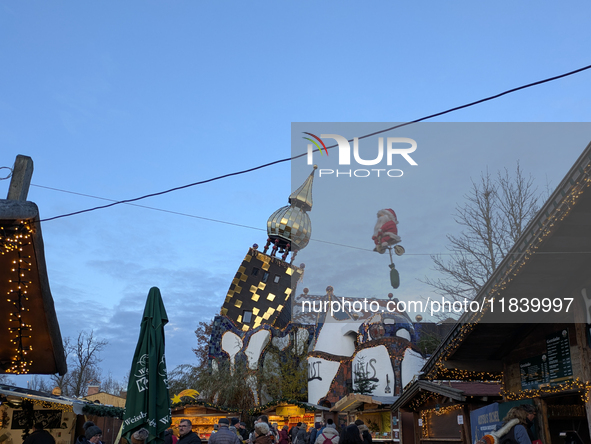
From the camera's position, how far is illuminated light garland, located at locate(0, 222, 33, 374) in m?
7.72

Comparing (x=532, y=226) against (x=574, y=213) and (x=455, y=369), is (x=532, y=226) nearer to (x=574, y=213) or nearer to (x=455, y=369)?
(x=574, y=213)

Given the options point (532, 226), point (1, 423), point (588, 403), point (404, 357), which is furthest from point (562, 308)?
point (404, 357)

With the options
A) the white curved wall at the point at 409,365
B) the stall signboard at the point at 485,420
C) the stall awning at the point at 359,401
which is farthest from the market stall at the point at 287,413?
the stall signboard at the point at 485,420

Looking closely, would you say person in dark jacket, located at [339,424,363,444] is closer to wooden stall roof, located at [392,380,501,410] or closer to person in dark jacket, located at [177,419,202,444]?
person in dark jacket, located at [177,419,202,444]

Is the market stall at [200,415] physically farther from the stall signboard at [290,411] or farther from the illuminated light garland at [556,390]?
the illuminated light garland at [556,390]

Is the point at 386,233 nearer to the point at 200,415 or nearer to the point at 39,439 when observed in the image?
the point at 200,415

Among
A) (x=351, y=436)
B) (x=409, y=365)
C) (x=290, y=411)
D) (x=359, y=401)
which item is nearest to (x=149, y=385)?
(x=351, y=436)

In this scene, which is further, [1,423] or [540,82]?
[1,423]

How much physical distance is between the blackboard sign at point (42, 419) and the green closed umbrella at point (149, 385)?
7.62m

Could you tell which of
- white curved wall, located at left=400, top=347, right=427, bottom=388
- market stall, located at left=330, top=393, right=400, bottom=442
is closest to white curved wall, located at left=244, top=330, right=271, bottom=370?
white curved wall, located at left=400, top=347, right=427, bottom=388

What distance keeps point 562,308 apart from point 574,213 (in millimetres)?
2843

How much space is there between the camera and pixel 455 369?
379 inches

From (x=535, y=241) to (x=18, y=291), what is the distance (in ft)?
27.1

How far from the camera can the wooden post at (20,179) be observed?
7.98 meters
